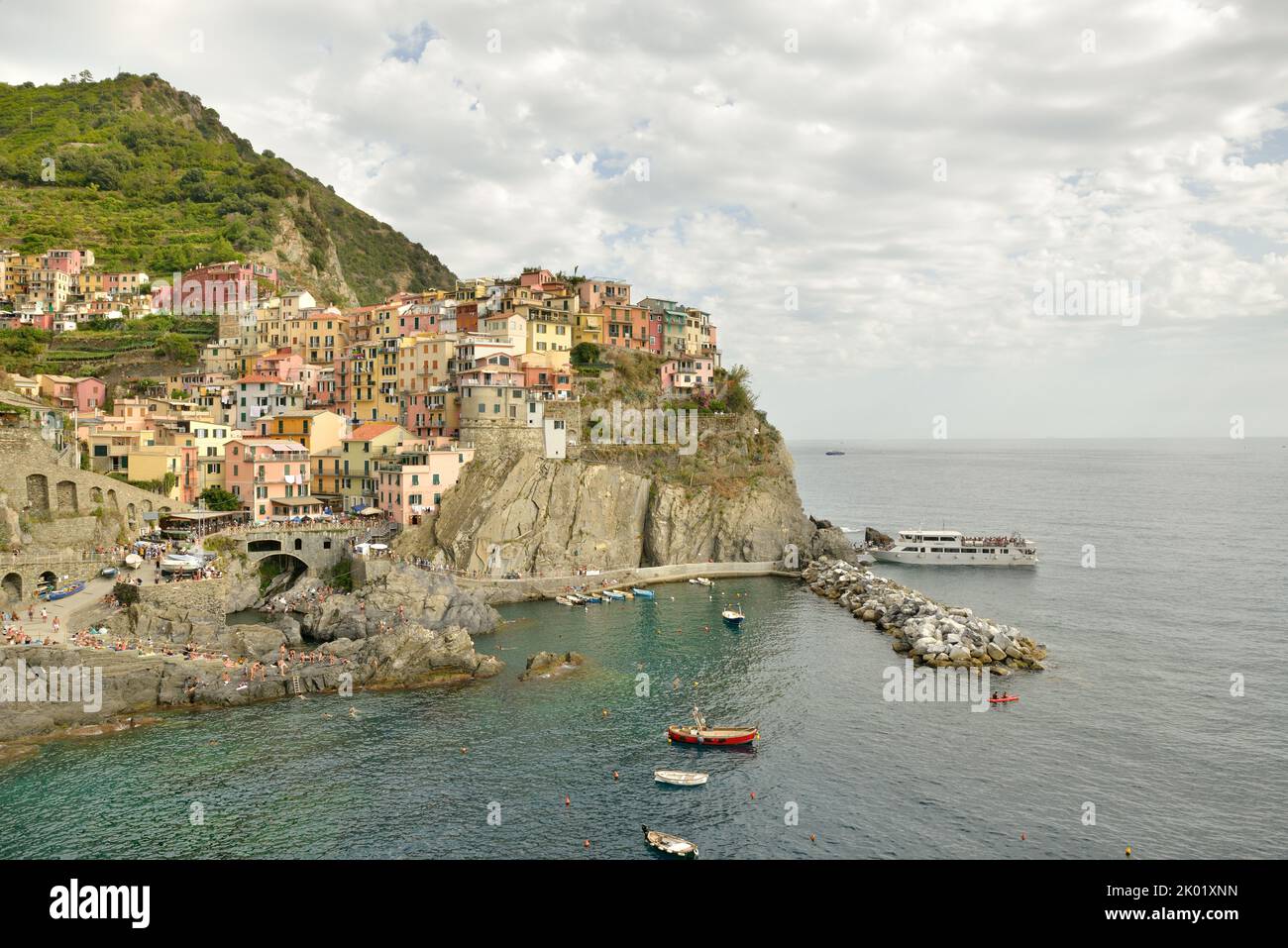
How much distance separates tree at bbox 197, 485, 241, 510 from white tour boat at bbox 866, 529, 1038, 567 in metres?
59.8

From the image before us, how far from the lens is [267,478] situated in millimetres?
68812

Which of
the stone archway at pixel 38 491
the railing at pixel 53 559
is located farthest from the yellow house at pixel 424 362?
the railing at pixel 53 559

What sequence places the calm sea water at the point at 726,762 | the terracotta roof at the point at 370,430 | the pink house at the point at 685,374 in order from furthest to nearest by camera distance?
the pink house at the point at 685,374
the terracotta roof at the point at 370,430
the calm sea water at the point at 726,762

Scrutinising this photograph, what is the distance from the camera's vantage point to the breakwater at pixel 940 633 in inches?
1879

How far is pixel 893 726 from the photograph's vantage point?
3878cm

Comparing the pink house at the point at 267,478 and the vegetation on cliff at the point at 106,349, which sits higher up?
the vegetation on cliff at the point at 106,349

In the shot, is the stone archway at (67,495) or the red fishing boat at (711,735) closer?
the red fishing boat at (711,735)

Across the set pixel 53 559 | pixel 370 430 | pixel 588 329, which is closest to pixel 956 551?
pixel 588 329

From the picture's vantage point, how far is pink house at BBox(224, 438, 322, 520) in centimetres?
6819

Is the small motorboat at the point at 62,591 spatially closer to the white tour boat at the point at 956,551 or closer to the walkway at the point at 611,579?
the walkway at the point at 611,579

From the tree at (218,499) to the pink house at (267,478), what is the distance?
1.16m

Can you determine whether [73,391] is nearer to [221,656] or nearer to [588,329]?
[221,656]

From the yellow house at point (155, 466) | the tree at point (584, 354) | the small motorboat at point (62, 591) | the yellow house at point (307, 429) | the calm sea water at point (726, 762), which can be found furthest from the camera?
the tree at point (584, 354)

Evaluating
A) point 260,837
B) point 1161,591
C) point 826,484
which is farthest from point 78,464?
point 826,484
